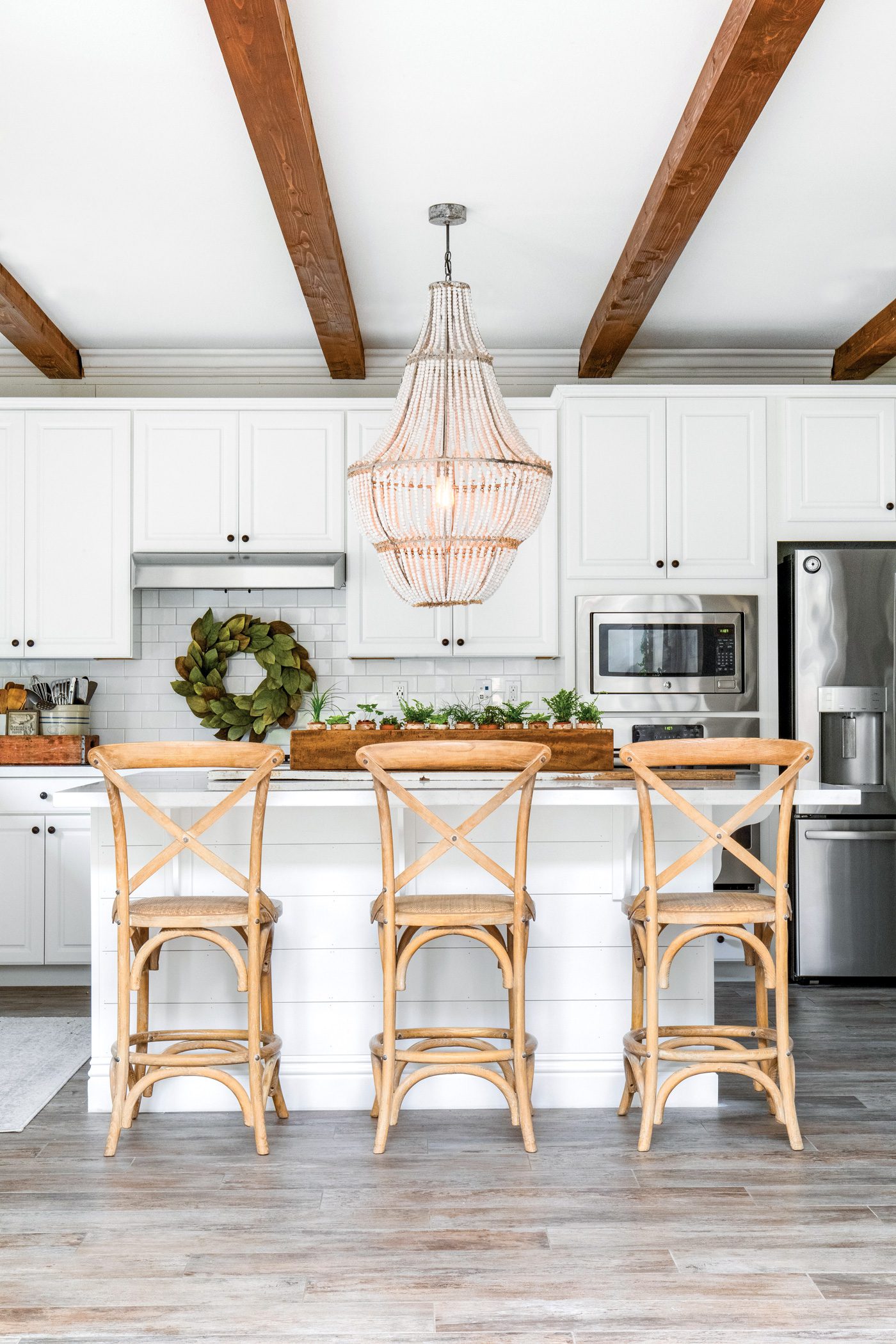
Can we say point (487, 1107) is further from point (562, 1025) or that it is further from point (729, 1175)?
point (729, 1175)

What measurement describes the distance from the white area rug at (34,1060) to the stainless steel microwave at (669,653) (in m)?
2.32

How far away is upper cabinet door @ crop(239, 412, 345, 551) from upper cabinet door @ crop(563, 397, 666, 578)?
990 mm

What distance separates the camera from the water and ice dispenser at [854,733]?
14.6 ft

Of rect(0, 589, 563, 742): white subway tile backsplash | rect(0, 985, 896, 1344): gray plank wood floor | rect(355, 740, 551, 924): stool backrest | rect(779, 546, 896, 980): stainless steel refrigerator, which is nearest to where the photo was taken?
rect(0, 985, 896, 1344): gray plank wood floor

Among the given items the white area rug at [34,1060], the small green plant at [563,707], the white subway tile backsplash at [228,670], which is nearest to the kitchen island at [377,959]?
the white area rug at [34,1060]

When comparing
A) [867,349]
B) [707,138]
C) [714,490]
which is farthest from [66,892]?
[867,349]

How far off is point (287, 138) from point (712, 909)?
2.21 meters

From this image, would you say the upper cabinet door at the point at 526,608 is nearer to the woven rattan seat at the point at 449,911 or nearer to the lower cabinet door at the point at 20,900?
the lower cabinet door at the point at 20,900

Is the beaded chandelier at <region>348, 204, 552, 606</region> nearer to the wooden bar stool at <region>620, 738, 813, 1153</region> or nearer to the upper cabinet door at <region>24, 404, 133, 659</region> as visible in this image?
the wooden bar stool at <region>620, 738, 813, 1153</region>

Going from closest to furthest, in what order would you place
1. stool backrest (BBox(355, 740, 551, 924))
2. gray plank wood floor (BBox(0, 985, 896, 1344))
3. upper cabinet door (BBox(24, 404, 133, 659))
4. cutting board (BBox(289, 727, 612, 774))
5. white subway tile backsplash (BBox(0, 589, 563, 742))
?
gray plank wood floor (BBox(0, 985, 896, 1344)) → stool backrest (BBox(355, 740, 551, 924)) → cutting board (BBox(289, 727, 612, 774)) → upper cabinet door (BBox(24, 404, 133, 659)) → white subway tile backsplash (BBox(0, 589, 563, 742))

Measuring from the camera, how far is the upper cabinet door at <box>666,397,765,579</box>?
15.1 ft

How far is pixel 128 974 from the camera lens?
2641 mm

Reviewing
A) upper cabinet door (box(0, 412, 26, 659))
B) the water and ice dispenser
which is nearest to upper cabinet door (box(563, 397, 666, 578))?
the water and ice dispenser

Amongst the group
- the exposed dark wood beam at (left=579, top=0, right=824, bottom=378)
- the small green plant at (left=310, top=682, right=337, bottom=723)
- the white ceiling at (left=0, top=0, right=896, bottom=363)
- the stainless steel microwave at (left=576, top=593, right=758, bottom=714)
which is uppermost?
the white ceiling at (left=0, top=0, right=896, bottom=363)
